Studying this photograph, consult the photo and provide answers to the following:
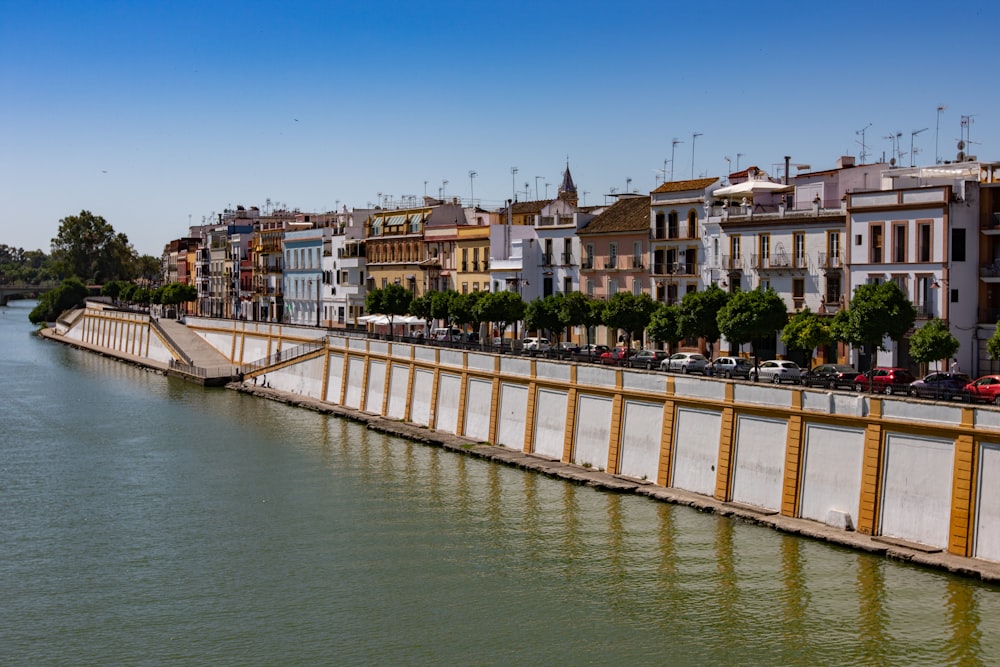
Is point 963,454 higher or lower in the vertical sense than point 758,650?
higher

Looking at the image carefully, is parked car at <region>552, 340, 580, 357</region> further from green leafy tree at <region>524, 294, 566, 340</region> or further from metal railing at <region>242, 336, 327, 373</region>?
metal railing at <region>242, 336, 327, 373</region>

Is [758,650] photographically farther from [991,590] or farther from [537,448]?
[537,448]

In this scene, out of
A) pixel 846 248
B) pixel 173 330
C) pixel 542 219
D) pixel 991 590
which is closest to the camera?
pixel 991 590

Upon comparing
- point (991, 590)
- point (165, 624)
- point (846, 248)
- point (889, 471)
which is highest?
point (846, 248)

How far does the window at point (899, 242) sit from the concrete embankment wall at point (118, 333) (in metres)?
62.0

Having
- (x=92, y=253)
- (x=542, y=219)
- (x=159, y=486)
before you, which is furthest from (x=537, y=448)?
(x=92, y=253)

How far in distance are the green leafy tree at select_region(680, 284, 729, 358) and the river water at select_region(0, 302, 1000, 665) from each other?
41.2 ft

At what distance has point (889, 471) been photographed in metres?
30.6

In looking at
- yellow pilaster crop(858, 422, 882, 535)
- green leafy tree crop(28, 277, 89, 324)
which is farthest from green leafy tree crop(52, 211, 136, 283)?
yellow pilaster crop(858, 422, 882, 535)

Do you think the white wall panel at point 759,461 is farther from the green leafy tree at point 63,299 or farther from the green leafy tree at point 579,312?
the green leafy tree at point 63,299

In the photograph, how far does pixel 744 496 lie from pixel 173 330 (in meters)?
75.0

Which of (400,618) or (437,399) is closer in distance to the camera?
(400,618)

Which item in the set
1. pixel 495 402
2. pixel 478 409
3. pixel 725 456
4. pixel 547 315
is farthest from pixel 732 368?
pixel 547 315

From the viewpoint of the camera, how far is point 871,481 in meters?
30.8
